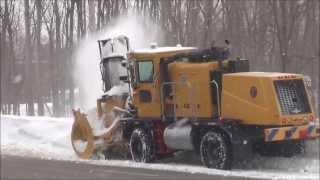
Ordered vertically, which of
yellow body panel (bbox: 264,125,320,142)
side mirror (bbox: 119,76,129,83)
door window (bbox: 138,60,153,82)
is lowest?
yellow body panel (bbox: 264,125,320,142)

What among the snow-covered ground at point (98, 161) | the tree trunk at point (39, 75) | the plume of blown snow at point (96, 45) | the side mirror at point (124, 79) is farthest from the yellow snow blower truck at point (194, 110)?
the tree trunk at point (39, 75)

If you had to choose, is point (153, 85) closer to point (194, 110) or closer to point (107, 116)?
point (194, 110)

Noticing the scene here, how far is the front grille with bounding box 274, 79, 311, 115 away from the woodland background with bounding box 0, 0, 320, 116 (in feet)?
46.7

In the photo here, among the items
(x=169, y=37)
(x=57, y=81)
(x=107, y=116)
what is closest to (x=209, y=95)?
(x=107, y=116)

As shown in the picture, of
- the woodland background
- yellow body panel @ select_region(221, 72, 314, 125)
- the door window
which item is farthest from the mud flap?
the woodland background

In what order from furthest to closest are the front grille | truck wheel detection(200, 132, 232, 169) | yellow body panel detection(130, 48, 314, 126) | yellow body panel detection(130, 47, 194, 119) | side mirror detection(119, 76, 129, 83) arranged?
side mirror detection(119, 76, 129, 83) → yellow body panel detection(130, 47, 194, 119) → truck wheel detection(200, 132, 232, 169) → the front grille → yellow body panel detection(130, 48, 314, 126)

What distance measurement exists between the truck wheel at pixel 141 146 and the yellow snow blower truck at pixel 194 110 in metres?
0.02

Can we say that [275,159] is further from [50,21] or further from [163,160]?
[50,21]

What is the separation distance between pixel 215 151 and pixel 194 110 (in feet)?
4.27

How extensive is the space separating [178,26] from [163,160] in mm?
14766

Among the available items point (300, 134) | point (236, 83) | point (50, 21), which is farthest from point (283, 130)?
point (50, 21)

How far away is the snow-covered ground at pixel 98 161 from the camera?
16078mm

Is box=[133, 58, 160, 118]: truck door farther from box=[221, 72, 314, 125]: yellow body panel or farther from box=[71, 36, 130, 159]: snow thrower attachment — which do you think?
box=[221, 72, 314, 125]: yellow body panel

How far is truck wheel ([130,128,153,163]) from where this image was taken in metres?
18.4
